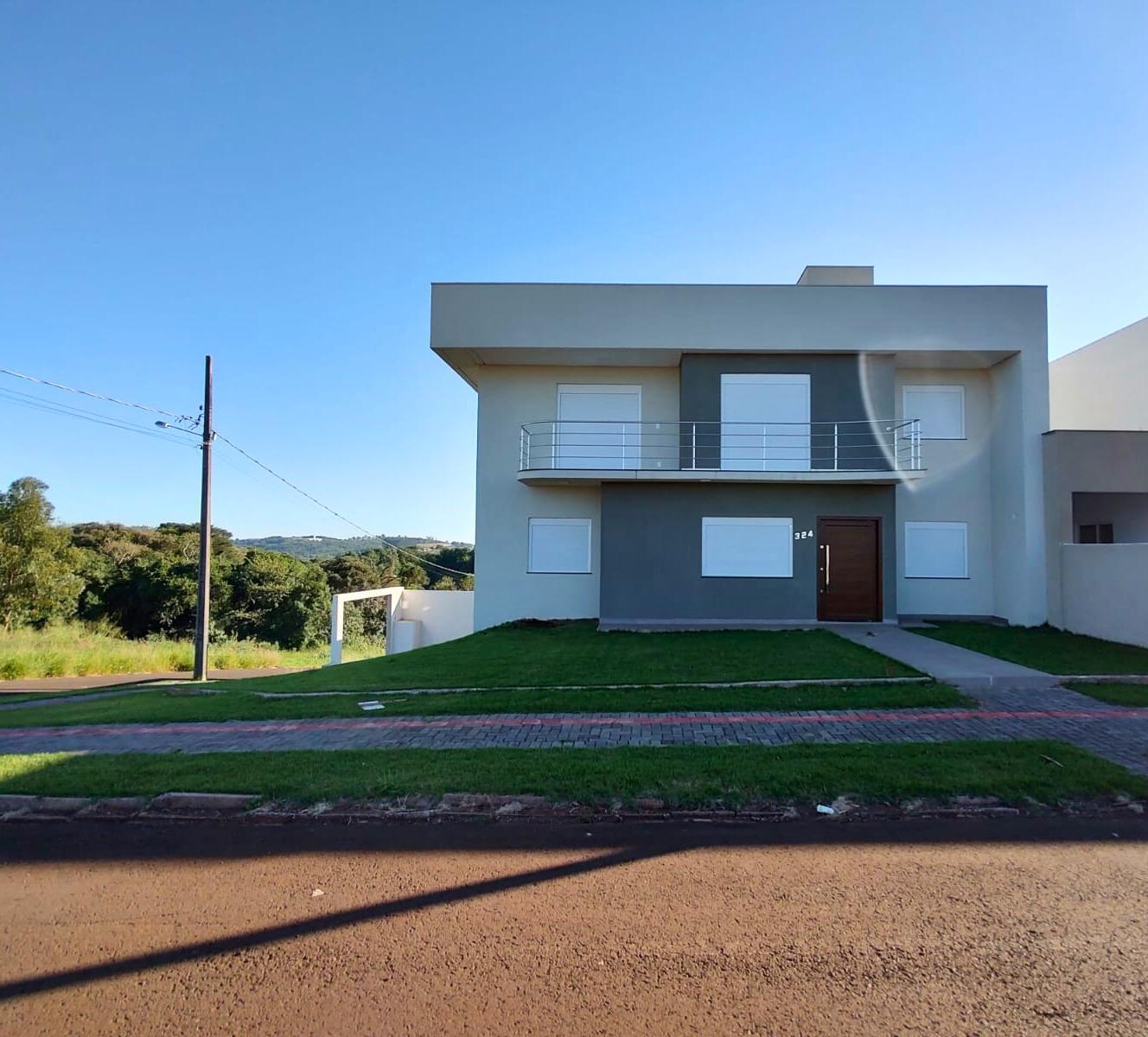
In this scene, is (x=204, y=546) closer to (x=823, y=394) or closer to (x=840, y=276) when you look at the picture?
(x=823, y=394)

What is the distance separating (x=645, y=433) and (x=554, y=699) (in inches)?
362

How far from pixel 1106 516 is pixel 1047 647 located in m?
6.67

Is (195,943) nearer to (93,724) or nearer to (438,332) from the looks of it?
(93,724)

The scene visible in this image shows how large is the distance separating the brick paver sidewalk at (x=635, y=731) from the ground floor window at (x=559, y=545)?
8652mm

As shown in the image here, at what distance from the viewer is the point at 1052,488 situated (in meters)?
14.0

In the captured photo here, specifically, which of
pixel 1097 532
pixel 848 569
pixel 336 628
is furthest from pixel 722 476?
pixel 336 628

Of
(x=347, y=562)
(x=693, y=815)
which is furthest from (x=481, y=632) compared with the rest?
(x=347, y=562)

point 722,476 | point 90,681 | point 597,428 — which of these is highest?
point 597,428

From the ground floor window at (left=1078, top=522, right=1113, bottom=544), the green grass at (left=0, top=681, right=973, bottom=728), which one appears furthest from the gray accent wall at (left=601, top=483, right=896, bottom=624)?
the green grass at (left=0, top=681, right=973, bottom=728)

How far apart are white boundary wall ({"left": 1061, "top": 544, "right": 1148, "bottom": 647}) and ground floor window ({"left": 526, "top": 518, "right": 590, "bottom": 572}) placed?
382 inches

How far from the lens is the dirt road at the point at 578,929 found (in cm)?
273

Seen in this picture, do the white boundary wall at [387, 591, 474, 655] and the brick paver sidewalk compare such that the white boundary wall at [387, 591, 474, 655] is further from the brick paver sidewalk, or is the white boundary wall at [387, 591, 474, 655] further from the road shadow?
the road shadow

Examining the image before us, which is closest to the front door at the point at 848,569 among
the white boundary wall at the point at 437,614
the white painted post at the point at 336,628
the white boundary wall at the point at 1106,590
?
the white boundary wall at the point at 1106,590

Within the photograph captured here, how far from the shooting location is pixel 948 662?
9.98 m
